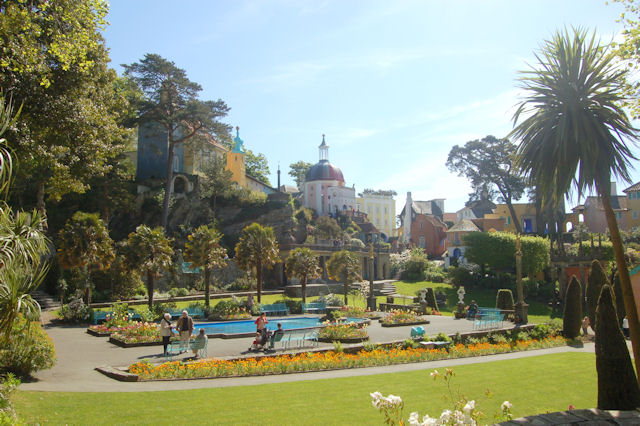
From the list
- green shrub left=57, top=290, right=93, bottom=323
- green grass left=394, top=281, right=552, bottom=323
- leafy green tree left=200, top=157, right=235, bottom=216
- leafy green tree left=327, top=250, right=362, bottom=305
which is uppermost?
leafy green tree left=200, top=157, right=235, bottom=216

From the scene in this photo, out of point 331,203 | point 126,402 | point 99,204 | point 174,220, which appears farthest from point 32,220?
point 331,203

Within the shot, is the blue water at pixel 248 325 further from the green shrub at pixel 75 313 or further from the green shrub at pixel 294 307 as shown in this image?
the green shrub at pixel 75 313

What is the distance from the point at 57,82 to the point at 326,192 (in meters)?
63.4

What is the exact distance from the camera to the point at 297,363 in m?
15.6

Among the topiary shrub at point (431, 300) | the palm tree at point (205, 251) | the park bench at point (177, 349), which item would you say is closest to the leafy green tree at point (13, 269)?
the park bench at point (177, 349)

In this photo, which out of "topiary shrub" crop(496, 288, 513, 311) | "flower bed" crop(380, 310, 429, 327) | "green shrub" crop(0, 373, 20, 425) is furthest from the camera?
"topiary shrub" crop(496, 288, 513, 311)

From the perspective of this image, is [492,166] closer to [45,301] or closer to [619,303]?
[619,303]

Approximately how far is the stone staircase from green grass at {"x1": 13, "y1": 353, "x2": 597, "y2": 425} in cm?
2083

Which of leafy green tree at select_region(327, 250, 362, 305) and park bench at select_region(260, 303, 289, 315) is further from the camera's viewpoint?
leafy green tree at select_region(327, 250, 362, 305)

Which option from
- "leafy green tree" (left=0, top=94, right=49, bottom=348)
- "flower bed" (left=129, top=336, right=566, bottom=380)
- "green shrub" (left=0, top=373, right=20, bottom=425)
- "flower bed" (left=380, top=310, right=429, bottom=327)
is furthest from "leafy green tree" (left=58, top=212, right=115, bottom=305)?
"leafy green tree" (left=0, top=94, right=49, bottom=348)

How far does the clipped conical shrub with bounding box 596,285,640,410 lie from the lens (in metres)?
10.3

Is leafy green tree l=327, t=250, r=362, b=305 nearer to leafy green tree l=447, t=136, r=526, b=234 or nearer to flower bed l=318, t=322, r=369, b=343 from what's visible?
flower bed l=318, t=322, r=369, b=343

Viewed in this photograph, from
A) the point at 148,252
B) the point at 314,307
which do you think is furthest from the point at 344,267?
the point at 148,252

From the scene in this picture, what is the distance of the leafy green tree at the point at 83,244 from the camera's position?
26.3 metres
